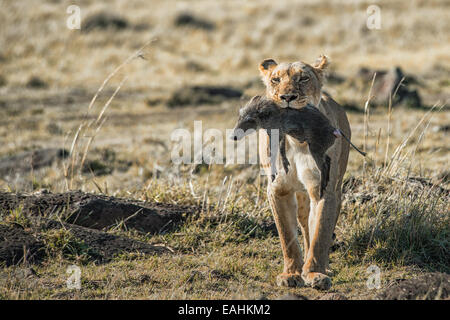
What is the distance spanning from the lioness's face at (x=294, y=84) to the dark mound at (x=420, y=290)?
4.62 ft

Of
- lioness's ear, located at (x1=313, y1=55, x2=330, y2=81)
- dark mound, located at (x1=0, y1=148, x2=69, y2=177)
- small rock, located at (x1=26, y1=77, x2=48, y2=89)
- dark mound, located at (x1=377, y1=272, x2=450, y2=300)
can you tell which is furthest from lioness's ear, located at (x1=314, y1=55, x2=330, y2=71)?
small rock, located at (x1=26, y1=77, x2=48, y2=89)

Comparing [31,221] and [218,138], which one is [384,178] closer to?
[31,221]

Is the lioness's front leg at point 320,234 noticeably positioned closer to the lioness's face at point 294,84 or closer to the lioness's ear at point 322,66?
the lioness's face at point 294,84

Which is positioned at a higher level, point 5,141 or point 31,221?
point 31,221

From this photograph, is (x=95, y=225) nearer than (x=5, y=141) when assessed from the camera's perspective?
Yes

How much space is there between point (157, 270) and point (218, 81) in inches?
581

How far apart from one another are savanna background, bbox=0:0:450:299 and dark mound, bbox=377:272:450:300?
1cm

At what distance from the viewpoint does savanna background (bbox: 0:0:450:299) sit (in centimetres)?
524

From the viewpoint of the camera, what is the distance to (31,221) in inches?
232

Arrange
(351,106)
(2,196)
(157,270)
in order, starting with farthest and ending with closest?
1. (351,106)
2. (2,196)
3. (157,270)

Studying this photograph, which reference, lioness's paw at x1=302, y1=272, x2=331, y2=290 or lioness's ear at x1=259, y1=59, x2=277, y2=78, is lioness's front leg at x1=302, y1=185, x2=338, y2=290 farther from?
lioness's ear at x1=259, y1=59, x2=277, y2=78

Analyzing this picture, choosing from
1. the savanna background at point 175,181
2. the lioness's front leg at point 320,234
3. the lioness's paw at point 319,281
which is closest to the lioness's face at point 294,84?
the lioness's front leg at point 320,234

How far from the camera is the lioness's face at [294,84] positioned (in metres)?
4.77
